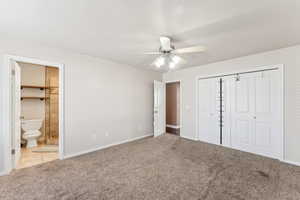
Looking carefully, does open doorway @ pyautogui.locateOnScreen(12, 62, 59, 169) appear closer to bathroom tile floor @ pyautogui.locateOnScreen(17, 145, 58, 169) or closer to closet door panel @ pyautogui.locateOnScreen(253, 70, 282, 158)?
bathroom tile floor @ pyautogui.locateOnScreen(17, 145, 58, 169)

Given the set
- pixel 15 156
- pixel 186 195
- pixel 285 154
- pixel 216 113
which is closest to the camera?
pixel 186 195

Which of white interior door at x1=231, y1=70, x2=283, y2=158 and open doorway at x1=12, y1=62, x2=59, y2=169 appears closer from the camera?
white interior door at x1=231, y1=70, x2=283, y2=158

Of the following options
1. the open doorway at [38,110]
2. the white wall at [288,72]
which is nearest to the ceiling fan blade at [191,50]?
the white wall at [288,72]

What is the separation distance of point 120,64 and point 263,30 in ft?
10.1

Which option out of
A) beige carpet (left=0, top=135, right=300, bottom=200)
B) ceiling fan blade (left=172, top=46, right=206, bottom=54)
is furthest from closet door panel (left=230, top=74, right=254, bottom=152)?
ceiling fan blade (left=172, top=46, right=206, bottom=54)

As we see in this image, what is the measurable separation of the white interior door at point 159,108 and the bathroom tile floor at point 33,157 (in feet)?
Result: 9.16

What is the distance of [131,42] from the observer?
8.04 ft

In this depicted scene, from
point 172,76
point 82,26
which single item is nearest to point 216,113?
point 172,76

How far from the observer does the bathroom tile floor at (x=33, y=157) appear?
2674mm

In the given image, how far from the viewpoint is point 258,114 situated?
10.2 feet

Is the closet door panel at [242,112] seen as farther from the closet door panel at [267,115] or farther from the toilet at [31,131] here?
the toilet at [31,131]

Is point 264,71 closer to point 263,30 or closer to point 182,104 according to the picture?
point 263,30

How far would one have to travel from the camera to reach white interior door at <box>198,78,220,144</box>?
12.4 feet

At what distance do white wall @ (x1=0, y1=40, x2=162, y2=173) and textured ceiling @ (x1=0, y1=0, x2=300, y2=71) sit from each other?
0.30m
